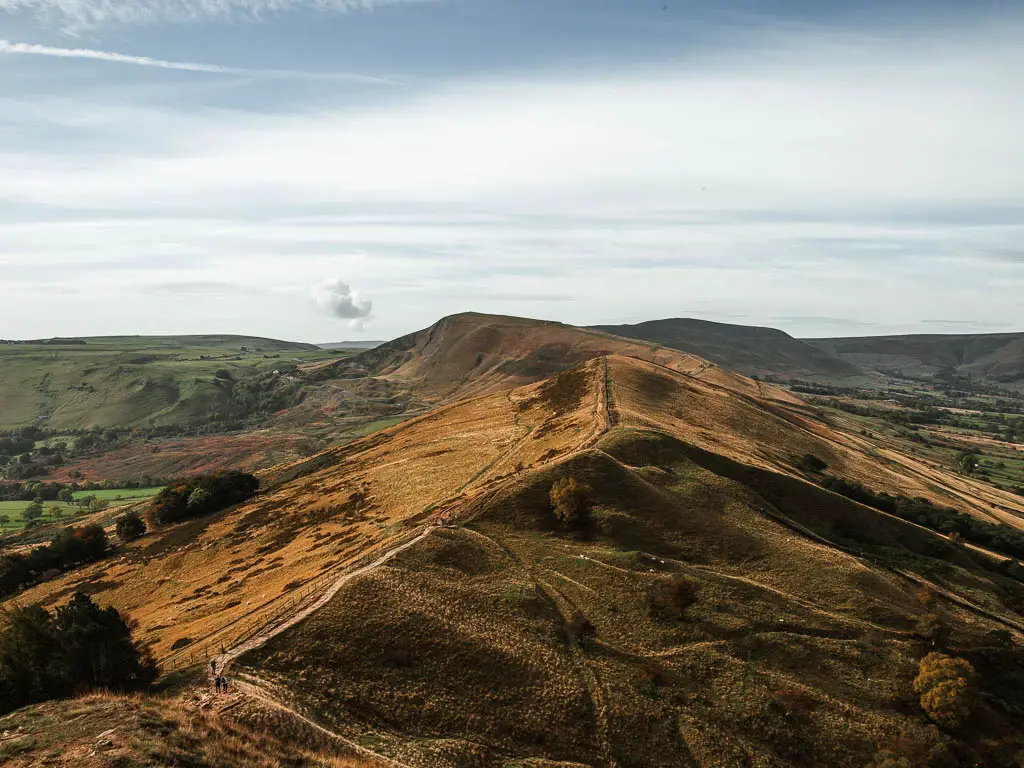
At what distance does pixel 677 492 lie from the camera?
6144cm

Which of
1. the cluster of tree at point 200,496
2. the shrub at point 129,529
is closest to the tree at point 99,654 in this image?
the shrub at point 129,529

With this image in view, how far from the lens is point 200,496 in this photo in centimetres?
10106

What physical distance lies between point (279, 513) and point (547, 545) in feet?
177

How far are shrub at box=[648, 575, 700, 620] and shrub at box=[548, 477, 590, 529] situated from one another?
10.6m

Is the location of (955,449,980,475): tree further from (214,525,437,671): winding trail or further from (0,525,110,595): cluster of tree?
(0,525,110,595): cluster of tree

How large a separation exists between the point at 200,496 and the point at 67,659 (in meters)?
73.3

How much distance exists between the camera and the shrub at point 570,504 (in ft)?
180

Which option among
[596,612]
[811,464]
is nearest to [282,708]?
[596,612]

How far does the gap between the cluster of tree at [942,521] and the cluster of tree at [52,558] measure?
11407 cm

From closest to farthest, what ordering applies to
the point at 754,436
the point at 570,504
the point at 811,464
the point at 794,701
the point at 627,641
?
the point at 794,701, the point at 627,641, the point at 570,504, the point at 811,464, the point at 754,436

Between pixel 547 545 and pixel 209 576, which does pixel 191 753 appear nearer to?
pixel 547 545

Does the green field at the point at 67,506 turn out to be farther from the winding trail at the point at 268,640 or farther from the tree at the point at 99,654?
the winding trail at the point at 268,640

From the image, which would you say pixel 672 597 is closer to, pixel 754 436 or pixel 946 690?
pixel 946 690

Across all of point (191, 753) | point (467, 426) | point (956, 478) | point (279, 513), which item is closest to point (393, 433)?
point (467, 426)
